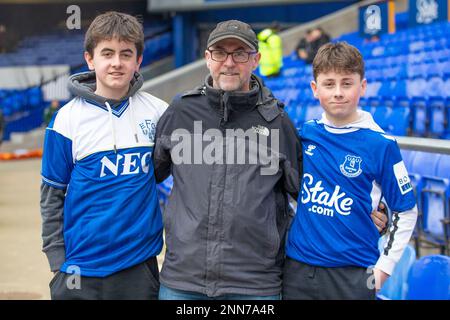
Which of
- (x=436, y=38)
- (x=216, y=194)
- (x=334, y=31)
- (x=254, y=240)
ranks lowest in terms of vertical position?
(x=254, y=240)

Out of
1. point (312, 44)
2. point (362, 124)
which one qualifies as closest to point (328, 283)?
point (362, 124)

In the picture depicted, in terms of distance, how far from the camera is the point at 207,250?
2.42 metres

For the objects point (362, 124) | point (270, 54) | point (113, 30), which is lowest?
point (362, 124)

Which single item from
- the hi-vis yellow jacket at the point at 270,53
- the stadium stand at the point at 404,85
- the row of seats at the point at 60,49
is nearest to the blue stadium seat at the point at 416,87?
the stadium stand at the point at 404,85

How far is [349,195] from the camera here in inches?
95.5

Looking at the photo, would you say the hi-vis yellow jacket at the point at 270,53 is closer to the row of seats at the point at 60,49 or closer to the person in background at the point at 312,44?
the person in background at the point at 312,44

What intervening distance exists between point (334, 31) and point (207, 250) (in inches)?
635

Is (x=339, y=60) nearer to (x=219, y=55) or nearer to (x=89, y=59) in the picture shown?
(x=219, y=55)

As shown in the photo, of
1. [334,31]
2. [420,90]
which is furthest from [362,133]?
[334,31]

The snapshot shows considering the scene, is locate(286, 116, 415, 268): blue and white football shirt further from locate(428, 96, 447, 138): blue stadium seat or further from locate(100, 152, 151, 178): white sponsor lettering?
locate(428, 96, 447, 138): blue stadium seat

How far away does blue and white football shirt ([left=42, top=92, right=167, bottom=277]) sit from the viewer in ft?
8.21

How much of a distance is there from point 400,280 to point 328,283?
1.12 meters

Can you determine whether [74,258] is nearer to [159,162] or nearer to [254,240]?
[159,162]

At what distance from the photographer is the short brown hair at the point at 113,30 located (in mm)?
2510
